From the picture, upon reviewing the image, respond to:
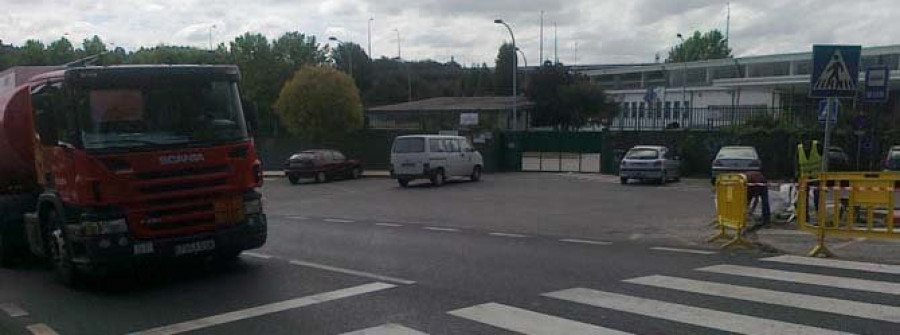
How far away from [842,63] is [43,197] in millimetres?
11473

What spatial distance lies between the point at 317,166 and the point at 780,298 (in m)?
30.1

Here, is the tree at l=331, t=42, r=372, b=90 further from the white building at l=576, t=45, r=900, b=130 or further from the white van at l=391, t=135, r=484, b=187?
the white van at l=391, t=135, r=484, b=187

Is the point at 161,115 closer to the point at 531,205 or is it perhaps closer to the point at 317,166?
the point at 531,205

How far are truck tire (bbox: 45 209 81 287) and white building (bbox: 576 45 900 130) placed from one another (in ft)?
98.1

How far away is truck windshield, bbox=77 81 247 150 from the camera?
8969mm

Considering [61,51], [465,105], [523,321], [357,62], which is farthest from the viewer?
[357,62]

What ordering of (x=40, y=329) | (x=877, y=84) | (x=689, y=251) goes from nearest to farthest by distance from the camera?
(x=40, y=329) → (x=689, y=251) → (x=877, y=84)

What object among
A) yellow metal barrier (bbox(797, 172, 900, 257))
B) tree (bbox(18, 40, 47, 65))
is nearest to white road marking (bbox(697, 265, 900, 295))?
yellow metal barrier (bbox(797, 172, 900, 257))

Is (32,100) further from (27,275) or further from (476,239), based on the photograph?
(476,239)

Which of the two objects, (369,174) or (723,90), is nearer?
(369,174)

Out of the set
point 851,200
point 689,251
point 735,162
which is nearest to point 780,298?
point 689,251

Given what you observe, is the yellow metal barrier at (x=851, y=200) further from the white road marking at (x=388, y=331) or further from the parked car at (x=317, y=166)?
the parked car at (x=317, y=166)

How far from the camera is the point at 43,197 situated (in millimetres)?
9727

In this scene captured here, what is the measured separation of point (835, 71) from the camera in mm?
12688
